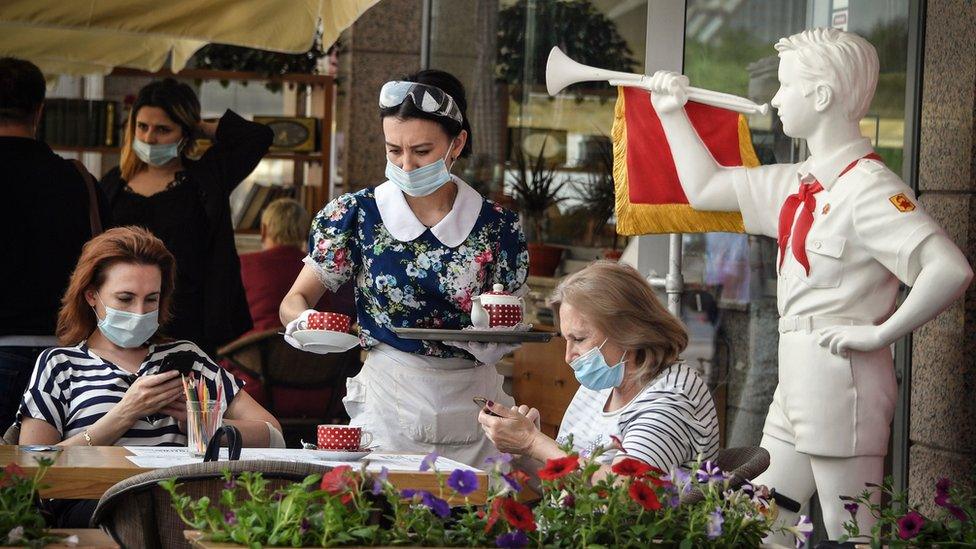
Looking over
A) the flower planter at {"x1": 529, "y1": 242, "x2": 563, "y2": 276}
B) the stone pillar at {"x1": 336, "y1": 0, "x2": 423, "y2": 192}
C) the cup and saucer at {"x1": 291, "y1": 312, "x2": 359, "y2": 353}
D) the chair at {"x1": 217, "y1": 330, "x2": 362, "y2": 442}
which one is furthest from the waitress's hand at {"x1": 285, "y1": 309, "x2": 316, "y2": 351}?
the stone pillar at {"x1": 336, "y1": 0, "x2": 423, "y2": 192}

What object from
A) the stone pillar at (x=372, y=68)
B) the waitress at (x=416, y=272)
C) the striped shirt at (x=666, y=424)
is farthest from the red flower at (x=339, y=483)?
the stone pillar at (x=372, y=68)

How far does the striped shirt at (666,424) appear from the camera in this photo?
2895 millimetres

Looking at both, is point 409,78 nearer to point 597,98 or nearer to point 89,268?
point 89,268

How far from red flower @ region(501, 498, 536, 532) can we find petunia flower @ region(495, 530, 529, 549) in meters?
0.01

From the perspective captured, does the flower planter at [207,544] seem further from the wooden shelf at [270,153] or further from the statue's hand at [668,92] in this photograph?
the wooden shelf at [270,153]

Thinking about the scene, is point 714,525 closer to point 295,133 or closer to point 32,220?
point 32,220

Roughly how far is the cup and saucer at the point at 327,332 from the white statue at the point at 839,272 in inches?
44.0

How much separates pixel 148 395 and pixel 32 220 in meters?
1.13

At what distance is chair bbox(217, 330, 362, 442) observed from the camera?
568 cm

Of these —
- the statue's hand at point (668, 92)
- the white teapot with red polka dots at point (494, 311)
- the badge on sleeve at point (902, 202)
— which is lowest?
the white teapot with red polka dots at point (494, 311)

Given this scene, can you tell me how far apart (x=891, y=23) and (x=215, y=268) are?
234 cm

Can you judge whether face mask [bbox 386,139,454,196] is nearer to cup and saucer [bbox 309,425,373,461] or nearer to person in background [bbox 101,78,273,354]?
cup and saucer [bbox 309,425,373,461]

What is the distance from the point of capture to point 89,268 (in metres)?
3.59

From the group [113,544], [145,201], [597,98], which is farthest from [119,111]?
[113,544]
